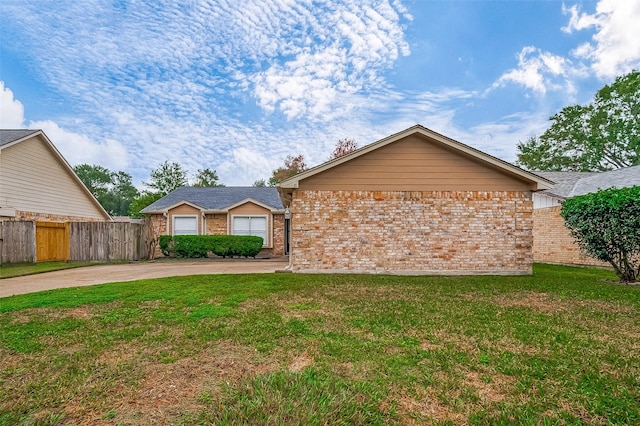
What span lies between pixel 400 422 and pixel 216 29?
12.8 meters

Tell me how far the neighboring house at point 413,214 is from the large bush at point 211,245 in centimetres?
737

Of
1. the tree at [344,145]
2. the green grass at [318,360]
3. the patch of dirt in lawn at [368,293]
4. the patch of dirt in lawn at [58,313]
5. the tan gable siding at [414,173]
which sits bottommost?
the patch of dirt in lawn at [368,293]

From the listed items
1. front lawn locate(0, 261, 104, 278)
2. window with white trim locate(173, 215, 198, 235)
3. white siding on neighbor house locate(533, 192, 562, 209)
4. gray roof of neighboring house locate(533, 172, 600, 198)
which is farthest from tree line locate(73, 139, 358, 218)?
white siding on neighbor house locate(533, 192, 562, 209)

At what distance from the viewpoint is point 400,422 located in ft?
7.19

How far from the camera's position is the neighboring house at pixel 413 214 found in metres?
9.66

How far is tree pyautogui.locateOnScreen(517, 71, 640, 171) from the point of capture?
25.6 meters

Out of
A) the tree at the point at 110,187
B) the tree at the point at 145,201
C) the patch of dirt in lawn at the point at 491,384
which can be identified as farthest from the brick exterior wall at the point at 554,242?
the tree at the point at 110,187

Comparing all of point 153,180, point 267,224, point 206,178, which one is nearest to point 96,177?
point 153,180

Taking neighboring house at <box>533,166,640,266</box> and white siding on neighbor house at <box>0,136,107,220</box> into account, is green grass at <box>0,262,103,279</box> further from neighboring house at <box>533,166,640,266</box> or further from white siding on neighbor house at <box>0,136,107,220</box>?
neighboring house at <box>533,166,640,266</box>

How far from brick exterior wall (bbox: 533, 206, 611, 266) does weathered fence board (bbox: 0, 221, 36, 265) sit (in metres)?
21.9

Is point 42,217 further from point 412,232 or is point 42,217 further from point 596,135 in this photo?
point 596,135

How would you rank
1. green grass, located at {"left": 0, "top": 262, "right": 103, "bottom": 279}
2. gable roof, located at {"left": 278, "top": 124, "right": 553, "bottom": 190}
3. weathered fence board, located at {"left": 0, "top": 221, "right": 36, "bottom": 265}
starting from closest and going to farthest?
gable roof, located at {"left": 278, "top": 124, "right": 553, "bottom": 190} < green grass, located at {"left": 0, "top": 262, "right": 103, "bottom": 279} < weathered fence board, located at {"left": 0, "top": 221, "right": 36, "bottom": 265}

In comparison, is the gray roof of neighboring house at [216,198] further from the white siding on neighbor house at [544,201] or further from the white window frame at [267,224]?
the white siding on neighbor house at [544,201]

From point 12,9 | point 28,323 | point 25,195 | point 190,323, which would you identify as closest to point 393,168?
point 190,323
